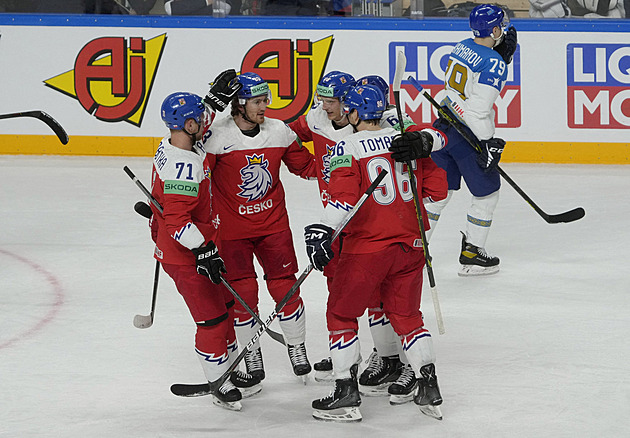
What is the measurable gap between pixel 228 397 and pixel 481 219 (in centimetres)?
250

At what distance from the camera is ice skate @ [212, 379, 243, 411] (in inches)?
144

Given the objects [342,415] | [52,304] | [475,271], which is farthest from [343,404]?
[475,271]

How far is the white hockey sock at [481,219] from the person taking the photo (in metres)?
5.67

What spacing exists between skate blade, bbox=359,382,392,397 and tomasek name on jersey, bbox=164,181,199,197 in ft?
3.54

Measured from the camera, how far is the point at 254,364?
12.9ft

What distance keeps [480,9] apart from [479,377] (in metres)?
2.45

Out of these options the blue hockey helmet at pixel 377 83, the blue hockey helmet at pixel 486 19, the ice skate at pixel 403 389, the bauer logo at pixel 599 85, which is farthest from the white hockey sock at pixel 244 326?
the bauer logo at pixel 599 85

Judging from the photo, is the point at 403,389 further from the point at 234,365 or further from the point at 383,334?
the point at 234,365

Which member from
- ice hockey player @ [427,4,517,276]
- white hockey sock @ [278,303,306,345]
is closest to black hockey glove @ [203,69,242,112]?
white hockey sock @ [278,303,306,345]

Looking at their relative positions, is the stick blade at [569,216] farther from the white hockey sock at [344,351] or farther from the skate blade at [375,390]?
the white hockey sock at [344,351]

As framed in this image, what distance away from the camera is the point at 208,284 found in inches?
142

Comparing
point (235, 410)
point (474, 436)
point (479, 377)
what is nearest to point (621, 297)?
point (479, 377)

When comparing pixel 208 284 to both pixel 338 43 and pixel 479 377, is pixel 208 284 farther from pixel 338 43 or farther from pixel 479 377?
pixel 338 43

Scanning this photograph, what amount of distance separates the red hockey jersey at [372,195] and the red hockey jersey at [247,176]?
54 centimetres
